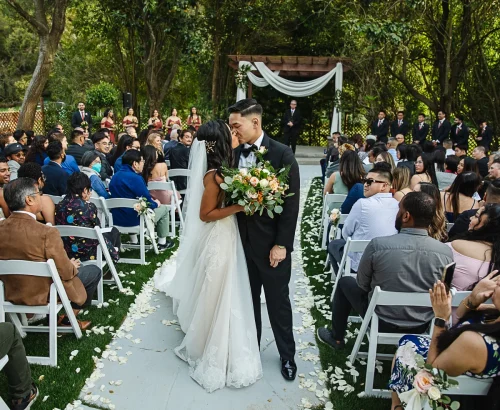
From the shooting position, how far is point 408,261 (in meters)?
3.21

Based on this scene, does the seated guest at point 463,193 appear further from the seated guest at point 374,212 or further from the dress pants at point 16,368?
the dress pants at point 16,368

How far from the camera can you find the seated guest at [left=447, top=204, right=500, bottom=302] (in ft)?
11.0

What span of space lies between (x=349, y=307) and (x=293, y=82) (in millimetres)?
12495

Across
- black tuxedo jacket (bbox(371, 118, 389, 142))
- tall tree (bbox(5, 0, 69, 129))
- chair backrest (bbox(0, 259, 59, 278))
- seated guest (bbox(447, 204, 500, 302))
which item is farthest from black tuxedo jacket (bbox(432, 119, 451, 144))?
chair backrest (bbox(0, 259, 59, 278))

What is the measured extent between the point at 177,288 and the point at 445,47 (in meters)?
15.7

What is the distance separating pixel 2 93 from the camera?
38.3 metres

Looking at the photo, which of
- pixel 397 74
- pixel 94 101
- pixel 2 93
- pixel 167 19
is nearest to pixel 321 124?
pixel 397 74

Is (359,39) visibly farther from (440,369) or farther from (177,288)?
(440,369)

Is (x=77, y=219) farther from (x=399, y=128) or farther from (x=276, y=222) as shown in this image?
(x=399, y=128)

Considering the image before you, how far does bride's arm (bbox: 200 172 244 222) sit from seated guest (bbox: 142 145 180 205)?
357 cm

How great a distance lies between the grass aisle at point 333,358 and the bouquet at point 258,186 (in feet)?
4.63

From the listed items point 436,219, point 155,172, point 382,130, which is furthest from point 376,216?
point 382,130

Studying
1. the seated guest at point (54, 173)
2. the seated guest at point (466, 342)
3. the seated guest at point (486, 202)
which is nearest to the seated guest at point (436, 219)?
the seated guest at point (486, 202)

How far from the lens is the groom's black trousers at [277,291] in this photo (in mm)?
3490
